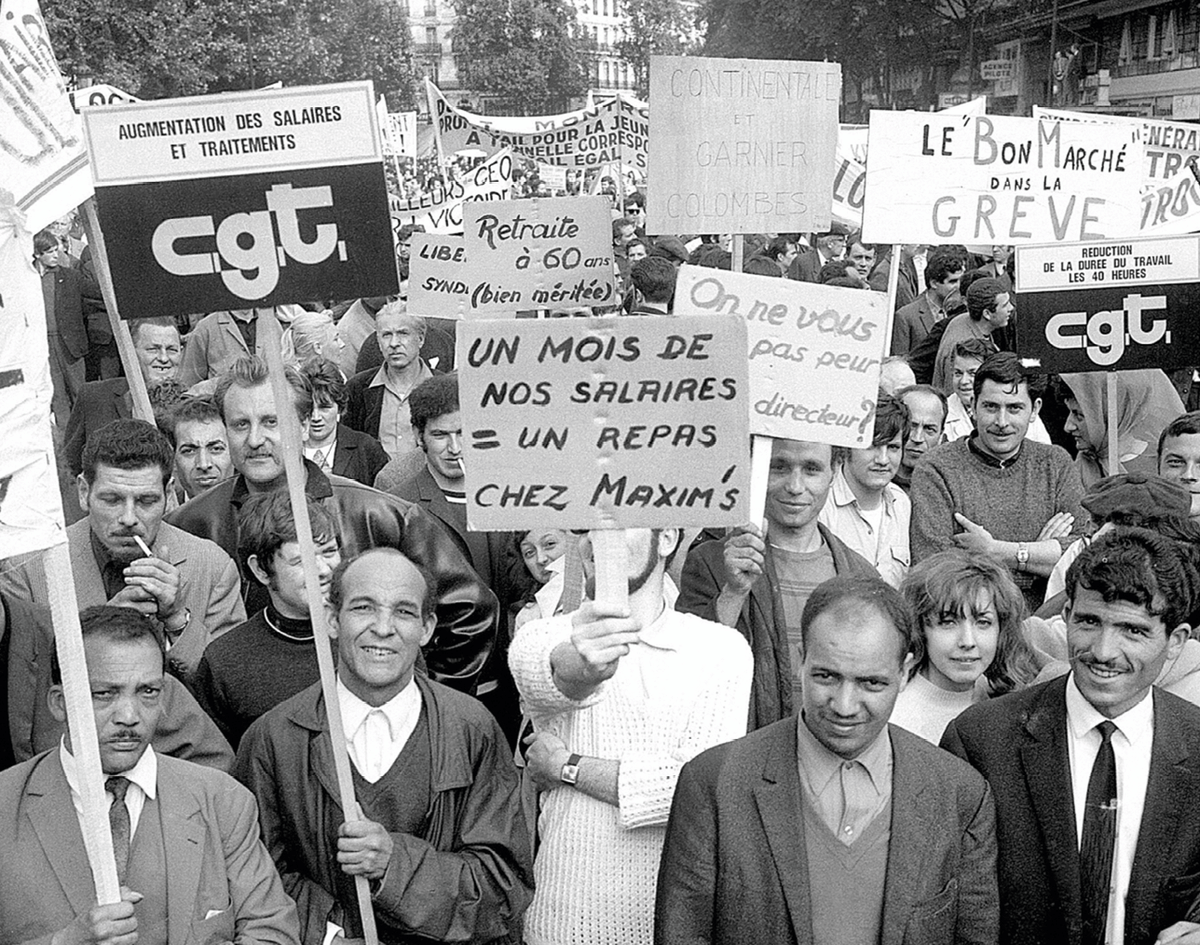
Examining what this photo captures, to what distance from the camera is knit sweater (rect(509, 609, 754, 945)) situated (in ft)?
11.5

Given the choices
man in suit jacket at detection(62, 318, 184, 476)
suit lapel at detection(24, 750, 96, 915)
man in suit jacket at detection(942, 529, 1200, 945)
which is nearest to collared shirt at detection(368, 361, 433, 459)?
man in suit jacket at detection(62, 318, 184, 476)

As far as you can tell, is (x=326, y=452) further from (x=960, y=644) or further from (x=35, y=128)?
(x=960, y=644)

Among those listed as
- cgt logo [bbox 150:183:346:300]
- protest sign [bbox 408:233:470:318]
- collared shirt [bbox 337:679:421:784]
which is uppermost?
cgt logo [bbox 150:183:346:300]

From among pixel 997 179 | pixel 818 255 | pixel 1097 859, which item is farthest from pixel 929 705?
pixel 818 255

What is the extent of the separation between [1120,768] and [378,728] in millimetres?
1705

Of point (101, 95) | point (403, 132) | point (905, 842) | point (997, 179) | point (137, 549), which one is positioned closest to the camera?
point (905, 842)

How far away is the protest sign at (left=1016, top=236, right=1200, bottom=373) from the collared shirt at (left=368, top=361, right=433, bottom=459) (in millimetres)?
3339

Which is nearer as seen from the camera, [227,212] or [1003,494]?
[227,212]

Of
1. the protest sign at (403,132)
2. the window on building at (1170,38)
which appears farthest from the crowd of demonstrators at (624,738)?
the window on building at (1170,38)

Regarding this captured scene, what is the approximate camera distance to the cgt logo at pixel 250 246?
12.1 feet

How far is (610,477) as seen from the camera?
3.32 m

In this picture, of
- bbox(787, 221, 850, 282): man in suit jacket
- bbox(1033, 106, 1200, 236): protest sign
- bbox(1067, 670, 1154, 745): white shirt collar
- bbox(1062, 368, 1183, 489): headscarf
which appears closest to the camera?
bbox(1067, 670, 1154, 745): white shirt collar

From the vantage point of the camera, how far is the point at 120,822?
3.31m

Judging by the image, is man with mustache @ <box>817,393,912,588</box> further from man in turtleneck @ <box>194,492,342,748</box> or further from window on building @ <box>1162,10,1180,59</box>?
window on building @ <box>1162,10,1180,59</box>
